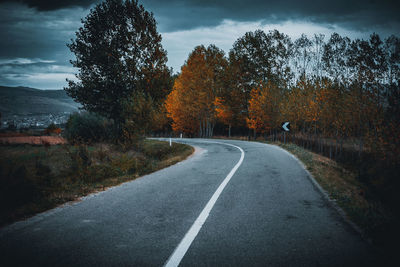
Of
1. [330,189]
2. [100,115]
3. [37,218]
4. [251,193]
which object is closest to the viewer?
[37,218]

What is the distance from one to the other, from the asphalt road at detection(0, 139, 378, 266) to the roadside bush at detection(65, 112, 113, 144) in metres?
16.9

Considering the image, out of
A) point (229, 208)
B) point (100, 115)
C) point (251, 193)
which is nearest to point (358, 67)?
point (251, 193)

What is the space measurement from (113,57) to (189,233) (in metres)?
20.2

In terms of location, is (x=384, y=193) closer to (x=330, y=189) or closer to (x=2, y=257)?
(x=330, y=189)

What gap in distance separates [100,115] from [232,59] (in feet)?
70.3

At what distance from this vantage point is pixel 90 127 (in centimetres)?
2220

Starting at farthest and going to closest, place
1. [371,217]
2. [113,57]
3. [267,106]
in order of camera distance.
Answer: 1. [267,106]
2. [113,57]
3. [371,217]

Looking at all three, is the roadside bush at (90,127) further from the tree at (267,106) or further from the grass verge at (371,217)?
the grass verge at (371,217)

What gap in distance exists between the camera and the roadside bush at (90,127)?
21672 millimetres

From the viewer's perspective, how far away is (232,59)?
35.5 meters

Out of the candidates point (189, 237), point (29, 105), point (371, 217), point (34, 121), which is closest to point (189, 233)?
point (189, 237)

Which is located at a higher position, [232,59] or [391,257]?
[232,59]

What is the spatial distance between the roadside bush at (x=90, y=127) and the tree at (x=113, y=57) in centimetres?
104

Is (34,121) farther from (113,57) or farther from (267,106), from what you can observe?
(267,106)
